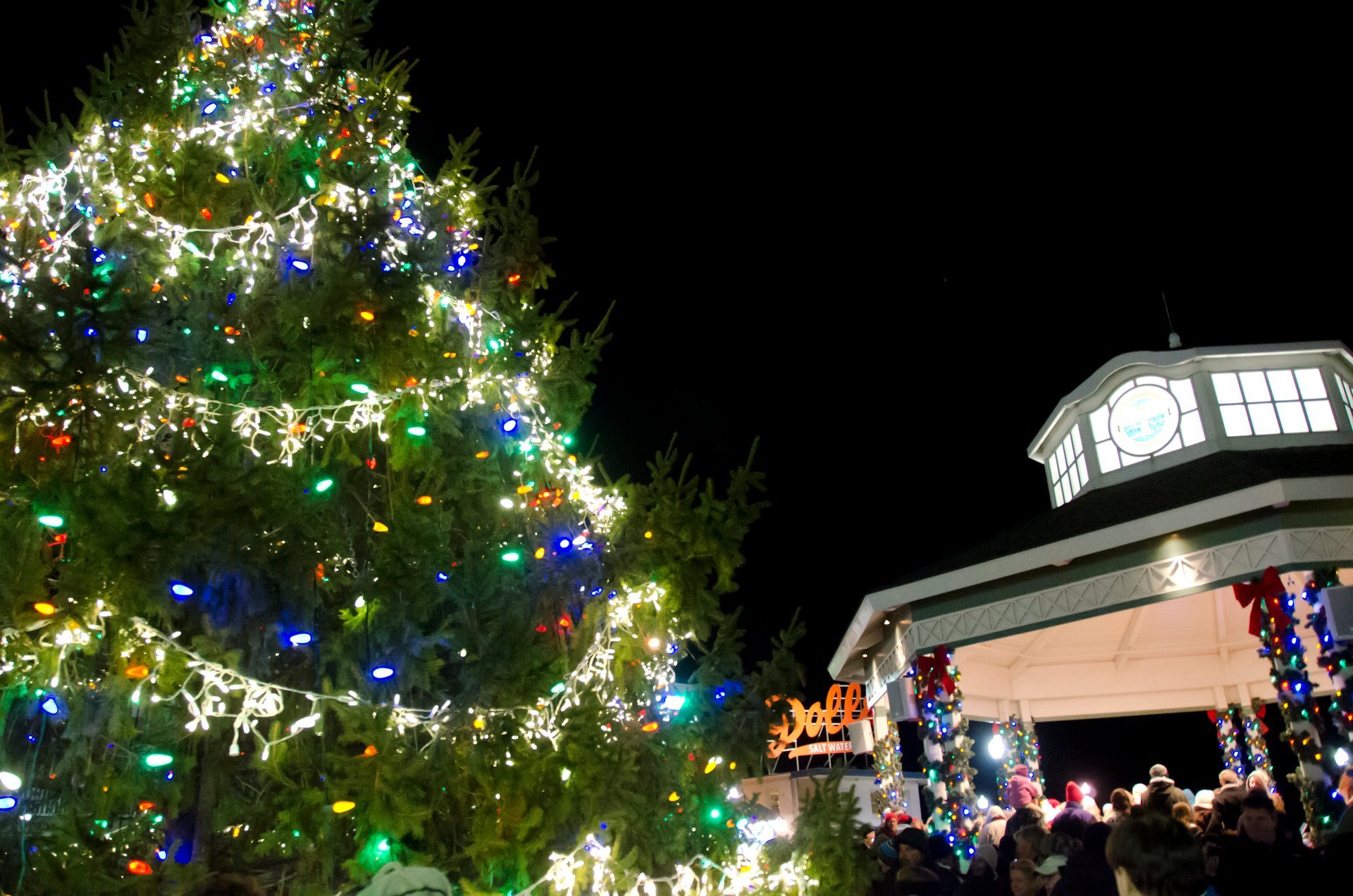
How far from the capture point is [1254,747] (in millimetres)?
16984

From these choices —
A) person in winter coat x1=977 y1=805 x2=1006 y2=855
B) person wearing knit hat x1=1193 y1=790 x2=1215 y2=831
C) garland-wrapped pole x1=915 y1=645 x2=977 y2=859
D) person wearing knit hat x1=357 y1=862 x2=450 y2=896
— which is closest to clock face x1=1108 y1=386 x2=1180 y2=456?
garland-wrapped pole x1=915 y1=645 x2=977 y2=859

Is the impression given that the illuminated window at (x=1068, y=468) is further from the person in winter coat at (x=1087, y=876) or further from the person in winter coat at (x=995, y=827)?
the person in winter coat at (x=1087, y=876)

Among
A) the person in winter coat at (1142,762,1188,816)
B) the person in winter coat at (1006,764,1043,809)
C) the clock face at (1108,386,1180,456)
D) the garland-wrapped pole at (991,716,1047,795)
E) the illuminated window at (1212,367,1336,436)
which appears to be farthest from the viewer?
the garland-wrapped pole at (991,716,1047,795)

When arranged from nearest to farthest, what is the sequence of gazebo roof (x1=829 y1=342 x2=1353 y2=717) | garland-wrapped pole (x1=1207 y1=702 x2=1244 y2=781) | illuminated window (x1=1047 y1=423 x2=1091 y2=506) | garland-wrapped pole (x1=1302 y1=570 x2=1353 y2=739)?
→ garland-wrapped pole (x1=1302 y1=570 x2=1353 y2=739) < gazebo roof (x1=829 y1=342 x2=1353 y2=717) < illuminated window (x1=1047 y1=423 x2=1091 y2=506) < garland-wrapped pole (x1=1207 y1=702 x2=1244 y2=781)

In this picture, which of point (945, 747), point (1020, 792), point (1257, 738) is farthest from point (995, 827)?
point (1257, 738)

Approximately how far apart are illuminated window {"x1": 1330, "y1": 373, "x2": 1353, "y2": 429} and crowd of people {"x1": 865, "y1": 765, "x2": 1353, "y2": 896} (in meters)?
7.19

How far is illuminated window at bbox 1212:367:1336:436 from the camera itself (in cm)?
1373

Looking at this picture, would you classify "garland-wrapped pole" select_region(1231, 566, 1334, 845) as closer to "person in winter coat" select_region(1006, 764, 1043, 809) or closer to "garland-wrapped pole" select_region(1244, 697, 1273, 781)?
"person in winter coat" select_region(1006, 764, 1043, 809)

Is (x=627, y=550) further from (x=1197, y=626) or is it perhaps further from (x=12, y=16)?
(x=1197, y=626)

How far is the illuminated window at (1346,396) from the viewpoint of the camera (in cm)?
1392

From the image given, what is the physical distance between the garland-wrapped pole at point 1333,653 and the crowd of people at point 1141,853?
59 cm

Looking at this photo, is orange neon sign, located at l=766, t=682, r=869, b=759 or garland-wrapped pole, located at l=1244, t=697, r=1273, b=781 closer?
garland-wrapped pole, located at l=1244, t=697, r=1273, b=781

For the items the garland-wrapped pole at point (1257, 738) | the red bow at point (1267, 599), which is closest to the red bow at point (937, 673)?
the red bow at point (1267, 599)

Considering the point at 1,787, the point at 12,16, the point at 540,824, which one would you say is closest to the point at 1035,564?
the point at 540,824
